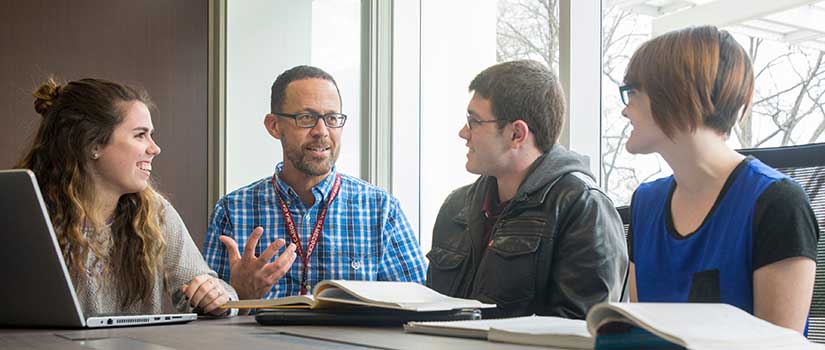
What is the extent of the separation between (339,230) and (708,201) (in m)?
1.43

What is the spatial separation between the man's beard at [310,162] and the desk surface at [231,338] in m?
1.33

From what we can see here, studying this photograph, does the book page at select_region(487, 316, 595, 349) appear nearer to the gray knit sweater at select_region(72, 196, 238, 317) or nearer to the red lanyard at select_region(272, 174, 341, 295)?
the gray knit sweater at select_region(72, 196, 238, 317)

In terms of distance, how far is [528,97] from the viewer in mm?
2275

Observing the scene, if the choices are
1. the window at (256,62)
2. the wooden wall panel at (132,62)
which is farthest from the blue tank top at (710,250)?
the wooden wall panel at (132,62)

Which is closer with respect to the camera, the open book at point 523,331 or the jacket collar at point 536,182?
the open book at point 523,331

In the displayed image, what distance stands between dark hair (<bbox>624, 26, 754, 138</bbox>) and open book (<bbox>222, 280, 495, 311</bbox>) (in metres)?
0.52

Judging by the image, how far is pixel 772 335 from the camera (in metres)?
0.92

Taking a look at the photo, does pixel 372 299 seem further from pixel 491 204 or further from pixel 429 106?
pixel 429 106

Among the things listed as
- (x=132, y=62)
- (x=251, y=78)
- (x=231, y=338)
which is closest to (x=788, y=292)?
(x=231, y=338)

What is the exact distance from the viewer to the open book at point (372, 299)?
4.52 feet

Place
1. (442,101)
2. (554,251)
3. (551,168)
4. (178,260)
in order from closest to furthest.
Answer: (554,251) → (551,168) → (178,260) → (442,101)

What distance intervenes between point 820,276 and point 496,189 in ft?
3.08

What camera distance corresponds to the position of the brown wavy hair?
2.07 meters

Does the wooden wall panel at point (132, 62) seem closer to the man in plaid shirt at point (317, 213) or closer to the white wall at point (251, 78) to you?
the white wall at point (251, 78)
